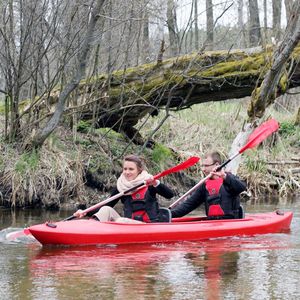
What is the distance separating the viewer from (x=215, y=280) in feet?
18.7

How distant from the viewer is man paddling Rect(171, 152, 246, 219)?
825 cm

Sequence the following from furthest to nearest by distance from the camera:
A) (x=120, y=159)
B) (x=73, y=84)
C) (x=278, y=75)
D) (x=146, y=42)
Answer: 1. (x=120, y=159)
2. (x=146, y=42)
3. (x=278, y=75)
4. (x=73, y=84)

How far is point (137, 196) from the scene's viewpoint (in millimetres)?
8000

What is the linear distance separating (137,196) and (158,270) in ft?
6.12

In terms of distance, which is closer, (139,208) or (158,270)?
(158,270)

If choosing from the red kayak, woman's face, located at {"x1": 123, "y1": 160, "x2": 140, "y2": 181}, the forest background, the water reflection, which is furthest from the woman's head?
the forest background

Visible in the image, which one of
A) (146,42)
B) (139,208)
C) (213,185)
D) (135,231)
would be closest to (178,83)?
(146,42)

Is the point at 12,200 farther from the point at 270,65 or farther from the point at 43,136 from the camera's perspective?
the point at 270,65

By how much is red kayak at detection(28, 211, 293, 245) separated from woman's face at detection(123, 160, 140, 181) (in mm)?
555

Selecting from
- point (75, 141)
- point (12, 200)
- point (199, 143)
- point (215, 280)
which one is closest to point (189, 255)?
point (215, 280)

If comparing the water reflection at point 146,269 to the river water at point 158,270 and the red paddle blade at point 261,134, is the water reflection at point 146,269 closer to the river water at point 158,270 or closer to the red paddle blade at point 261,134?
the river water at point 158,270

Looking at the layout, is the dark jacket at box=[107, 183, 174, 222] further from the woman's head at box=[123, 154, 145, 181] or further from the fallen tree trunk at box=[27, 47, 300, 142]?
the fallen tree trunk at box=[27, 47, 300, 142]

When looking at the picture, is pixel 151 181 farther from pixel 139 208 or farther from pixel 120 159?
pixel 120 159

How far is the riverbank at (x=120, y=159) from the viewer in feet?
35.4
